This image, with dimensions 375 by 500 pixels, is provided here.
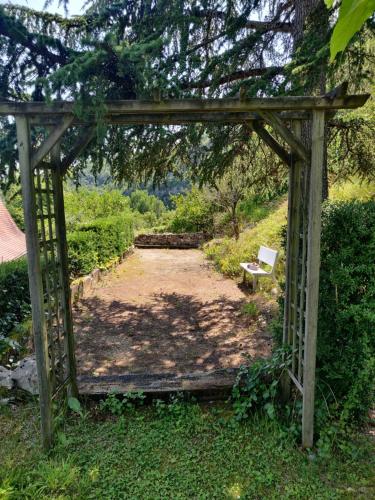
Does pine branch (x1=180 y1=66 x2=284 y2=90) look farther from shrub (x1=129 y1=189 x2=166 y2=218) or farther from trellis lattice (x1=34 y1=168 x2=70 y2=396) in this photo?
shrub (x1=129 y1=189 x2=166 y2=218)

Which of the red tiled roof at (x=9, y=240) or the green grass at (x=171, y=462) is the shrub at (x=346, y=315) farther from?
the red tiled roof at (x=9, y=240)

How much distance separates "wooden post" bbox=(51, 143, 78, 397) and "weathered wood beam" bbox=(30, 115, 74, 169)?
48cm

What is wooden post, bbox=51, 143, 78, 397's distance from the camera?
9.52 feet

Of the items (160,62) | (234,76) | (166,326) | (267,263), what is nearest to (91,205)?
(267,263)

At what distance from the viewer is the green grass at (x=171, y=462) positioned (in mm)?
2242

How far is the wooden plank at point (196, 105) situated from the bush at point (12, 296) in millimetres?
3155

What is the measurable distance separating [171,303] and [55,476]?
4455 millimetres

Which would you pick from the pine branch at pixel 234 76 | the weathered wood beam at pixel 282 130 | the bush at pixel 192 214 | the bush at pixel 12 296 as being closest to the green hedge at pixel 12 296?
the bush at pixel 12 296

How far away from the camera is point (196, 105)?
231 centimetres

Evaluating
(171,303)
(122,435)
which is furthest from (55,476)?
(171,303)

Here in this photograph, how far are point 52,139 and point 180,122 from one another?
99 cm

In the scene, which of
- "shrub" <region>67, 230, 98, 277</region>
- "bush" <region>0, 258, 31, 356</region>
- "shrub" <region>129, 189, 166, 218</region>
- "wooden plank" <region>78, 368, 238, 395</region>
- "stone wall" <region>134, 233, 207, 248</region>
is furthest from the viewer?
"shrub" <region>129, 189, 166, 218</region>

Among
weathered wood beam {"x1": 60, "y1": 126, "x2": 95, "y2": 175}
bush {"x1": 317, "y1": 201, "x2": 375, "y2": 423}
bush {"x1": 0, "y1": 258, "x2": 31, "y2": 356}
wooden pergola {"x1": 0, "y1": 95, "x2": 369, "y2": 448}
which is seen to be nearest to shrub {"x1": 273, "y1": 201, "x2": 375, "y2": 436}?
bush {"x1": 317, "y1": 201, "x2": 375, "y2": 423}

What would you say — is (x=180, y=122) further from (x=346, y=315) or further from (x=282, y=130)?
(x=346, y=315)
